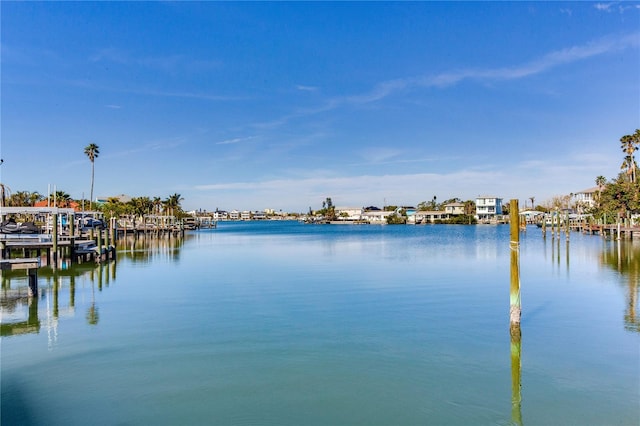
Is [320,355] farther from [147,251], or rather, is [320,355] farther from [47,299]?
[147,251]

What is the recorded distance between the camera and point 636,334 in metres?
13.4

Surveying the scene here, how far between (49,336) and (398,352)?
32.8 feet

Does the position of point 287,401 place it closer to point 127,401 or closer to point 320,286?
point 127,401

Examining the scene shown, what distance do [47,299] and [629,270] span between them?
30.5 m

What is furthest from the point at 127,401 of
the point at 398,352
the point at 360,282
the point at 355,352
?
the point at 360,282

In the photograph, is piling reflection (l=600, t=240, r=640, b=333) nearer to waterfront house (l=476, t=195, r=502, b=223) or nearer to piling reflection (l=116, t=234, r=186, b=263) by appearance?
piling reflection (l=116, t=234, r=186, b=263)

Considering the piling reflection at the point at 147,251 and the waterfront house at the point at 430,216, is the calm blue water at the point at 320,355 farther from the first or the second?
the waterfront house at the point at 430,216

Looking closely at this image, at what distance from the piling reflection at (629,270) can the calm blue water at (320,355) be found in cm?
20

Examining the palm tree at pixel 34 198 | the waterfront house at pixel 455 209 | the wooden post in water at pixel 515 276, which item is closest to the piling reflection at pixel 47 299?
the wooden post in water at pixel 515 276

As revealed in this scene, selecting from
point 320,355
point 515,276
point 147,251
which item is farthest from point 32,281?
point 147,251

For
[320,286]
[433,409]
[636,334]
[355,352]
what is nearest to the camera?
[433,409]

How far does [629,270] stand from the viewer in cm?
2723

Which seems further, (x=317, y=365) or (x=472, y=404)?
(x=317, y=365)

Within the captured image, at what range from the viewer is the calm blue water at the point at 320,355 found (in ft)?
28.4
